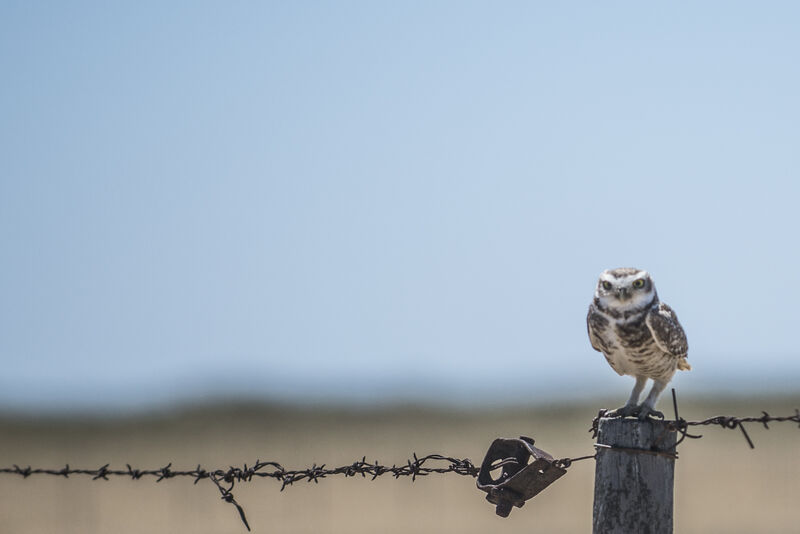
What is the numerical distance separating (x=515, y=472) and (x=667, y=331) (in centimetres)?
186

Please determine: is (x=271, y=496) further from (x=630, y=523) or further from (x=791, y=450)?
(x=630, y=523)

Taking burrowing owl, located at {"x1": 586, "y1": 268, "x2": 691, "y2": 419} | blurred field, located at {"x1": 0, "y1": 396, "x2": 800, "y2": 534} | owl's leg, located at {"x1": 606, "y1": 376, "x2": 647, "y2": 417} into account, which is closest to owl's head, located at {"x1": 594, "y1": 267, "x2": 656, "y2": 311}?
burrowing owl, located at {"x1": 586, "y1": 268, "x2": 691, "y2": 419}

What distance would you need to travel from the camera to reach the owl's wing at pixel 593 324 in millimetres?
5906

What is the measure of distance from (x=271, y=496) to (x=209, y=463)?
4.76 meters

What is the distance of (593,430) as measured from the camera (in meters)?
4.27

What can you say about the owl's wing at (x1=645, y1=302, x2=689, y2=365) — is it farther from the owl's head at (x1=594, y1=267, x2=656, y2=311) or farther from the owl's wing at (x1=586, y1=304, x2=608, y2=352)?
the owl's wing at (x1=586, y1=304, x2=608, y2=352)

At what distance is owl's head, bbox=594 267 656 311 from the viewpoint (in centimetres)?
577

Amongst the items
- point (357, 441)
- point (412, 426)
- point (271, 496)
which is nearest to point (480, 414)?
point (412, 426)

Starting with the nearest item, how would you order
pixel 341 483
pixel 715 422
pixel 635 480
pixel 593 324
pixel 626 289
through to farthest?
pixel 635 480 → pixel 715 422 → pixel 626 289 → pixel 593 324 → pixel 341 483

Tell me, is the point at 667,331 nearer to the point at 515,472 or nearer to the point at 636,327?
the point at 636,327

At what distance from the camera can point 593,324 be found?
595 centimetres

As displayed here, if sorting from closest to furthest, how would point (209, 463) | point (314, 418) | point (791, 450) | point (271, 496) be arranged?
1. point (271, 496)
2. point (209, 463)
3. point (791, 450)
4. point (314, 418)

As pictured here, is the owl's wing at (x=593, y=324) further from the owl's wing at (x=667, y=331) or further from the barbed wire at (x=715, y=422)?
the barbed wire at (x=715, y=422)

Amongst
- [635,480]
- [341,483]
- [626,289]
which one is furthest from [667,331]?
[341,483]
